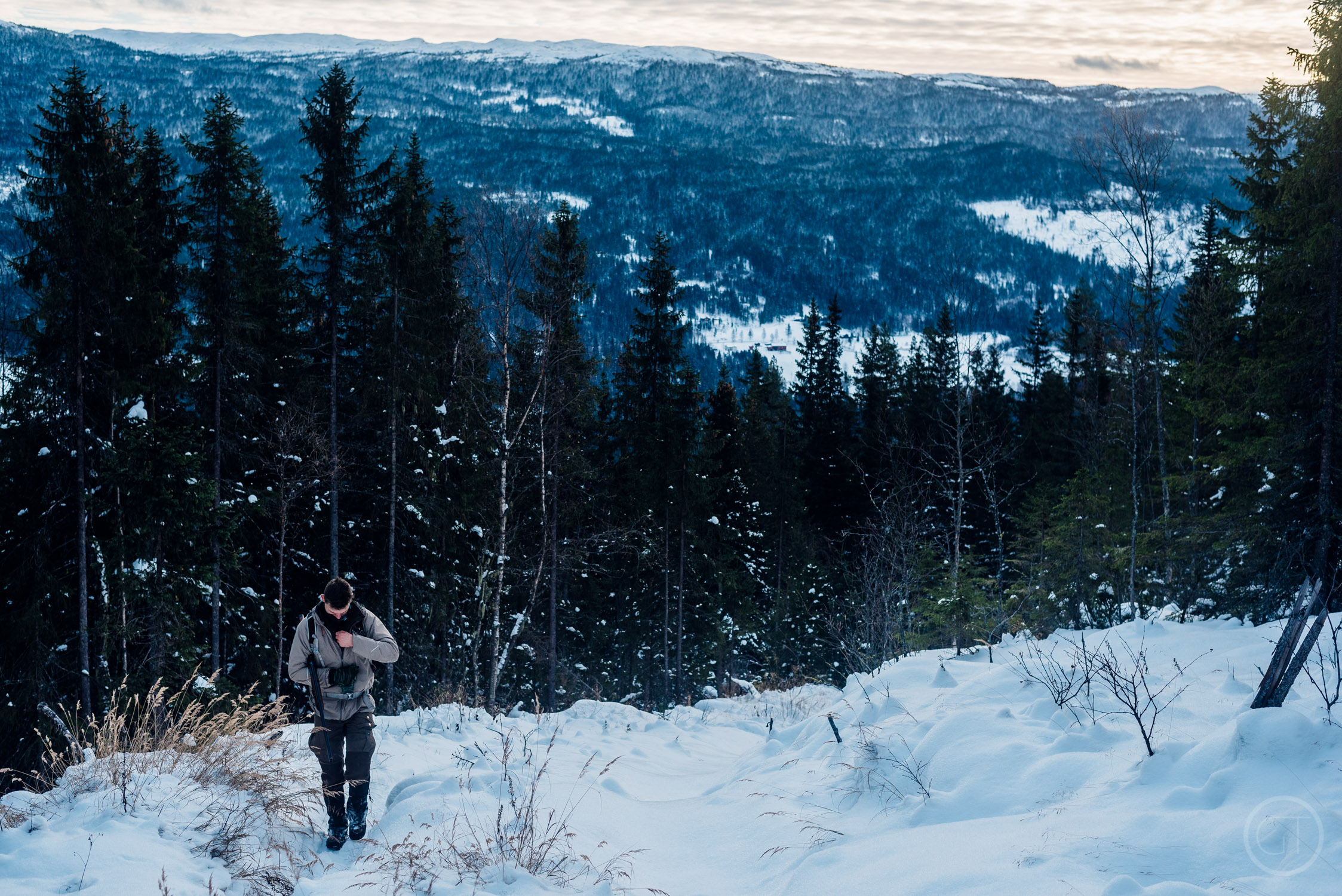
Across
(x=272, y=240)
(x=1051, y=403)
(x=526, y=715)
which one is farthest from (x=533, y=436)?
(x=1051, y=403)

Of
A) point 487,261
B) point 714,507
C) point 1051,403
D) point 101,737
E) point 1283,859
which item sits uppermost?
point 487,261

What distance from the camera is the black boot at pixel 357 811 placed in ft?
16.7

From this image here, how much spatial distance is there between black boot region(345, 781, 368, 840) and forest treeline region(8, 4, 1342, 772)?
5.77 m

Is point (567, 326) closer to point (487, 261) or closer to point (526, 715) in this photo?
point (487, 261)

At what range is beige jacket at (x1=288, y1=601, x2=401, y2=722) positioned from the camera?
5.31 m

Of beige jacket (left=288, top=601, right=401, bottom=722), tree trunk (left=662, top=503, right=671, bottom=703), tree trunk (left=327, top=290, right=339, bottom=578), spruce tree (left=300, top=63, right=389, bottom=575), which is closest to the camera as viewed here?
beige jacket (left=288, top=601, right=401, bottom=722)

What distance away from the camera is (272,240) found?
19.8 meters

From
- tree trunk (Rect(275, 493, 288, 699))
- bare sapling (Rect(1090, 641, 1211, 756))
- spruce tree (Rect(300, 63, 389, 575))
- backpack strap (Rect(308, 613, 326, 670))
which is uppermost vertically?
spruce tree (Rect(300, 63, 389, 575))

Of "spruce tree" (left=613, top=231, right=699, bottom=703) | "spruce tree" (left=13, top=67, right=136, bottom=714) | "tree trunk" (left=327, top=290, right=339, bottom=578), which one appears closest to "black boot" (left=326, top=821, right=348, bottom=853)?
"spruce tree" (left=13, top=67, right=136, bottom=714)

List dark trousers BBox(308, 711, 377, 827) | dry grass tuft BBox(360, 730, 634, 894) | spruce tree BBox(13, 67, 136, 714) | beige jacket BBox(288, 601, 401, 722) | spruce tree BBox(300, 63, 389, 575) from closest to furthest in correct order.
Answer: dry grass tuft BBox(360, 730, 634, 894) < dark trousers BBox(308, 711, 377, 827) < beige jacket BBox(288, 601, 401, 722) < spruce tree BBox(13, 67, 136, 714) < spruce tree BBox(300, 63, 389, 575)

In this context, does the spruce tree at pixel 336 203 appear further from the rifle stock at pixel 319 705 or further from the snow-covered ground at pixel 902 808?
the rifle stock at pixel 319 705

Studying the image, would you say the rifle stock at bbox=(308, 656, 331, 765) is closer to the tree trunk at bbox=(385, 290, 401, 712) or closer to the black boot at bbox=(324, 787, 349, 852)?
the black boot at bbox=(324, 787, 349, 852)

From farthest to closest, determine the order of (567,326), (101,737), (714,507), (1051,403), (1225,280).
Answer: (1051,403) < (714,507) < (567,326) < (1225,280) < (101,737)

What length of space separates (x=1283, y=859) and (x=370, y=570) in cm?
1938
